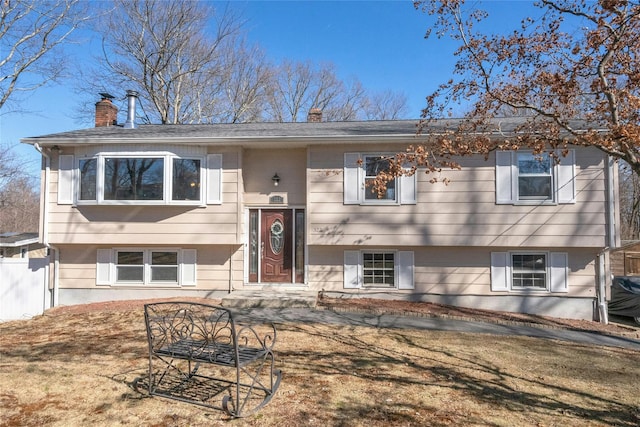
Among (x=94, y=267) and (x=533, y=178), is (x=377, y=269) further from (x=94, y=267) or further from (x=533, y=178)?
(x=94, y=267)

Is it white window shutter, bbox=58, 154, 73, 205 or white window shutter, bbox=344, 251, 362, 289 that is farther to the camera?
white window shutter, bbox=344, 251, 362, 289

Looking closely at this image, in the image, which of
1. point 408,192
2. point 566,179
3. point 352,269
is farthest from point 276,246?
point 566,179

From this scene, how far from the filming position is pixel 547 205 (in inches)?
369

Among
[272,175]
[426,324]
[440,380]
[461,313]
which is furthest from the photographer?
[272,175]

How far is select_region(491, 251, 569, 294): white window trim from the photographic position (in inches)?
378

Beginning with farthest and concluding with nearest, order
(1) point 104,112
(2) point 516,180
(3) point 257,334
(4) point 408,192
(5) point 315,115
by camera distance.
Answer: (5) point 315,115 < (1) point 104,112 < (4) point 408,192 < (2) point 516,180 < (3) point 257,334

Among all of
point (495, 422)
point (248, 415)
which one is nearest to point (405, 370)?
point (495, 422)

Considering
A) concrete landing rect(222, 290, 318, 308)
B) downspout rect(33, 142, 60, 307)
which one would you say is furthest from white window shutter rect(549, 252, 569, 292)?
downspout rect(33, 142, 60, 307)

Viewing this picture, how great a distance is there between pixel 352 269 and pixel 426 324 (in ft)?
9.29

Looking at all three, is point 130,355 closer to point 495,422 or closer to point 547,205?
point 495,422

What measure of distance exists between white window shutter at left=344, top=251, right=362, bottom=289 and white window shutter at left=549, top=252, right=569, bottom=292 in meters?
4.75

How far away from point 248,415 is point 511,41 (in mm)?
5473

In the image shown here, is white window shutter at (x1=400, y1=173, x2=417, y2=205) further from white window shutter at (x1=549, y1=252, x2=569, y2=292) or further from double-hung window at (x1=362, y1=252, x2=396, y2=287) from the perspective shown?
white window shutter at (x1=549, y1=252, x2=569, y2=292)

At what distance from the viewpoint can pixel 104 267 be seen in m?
10.3
